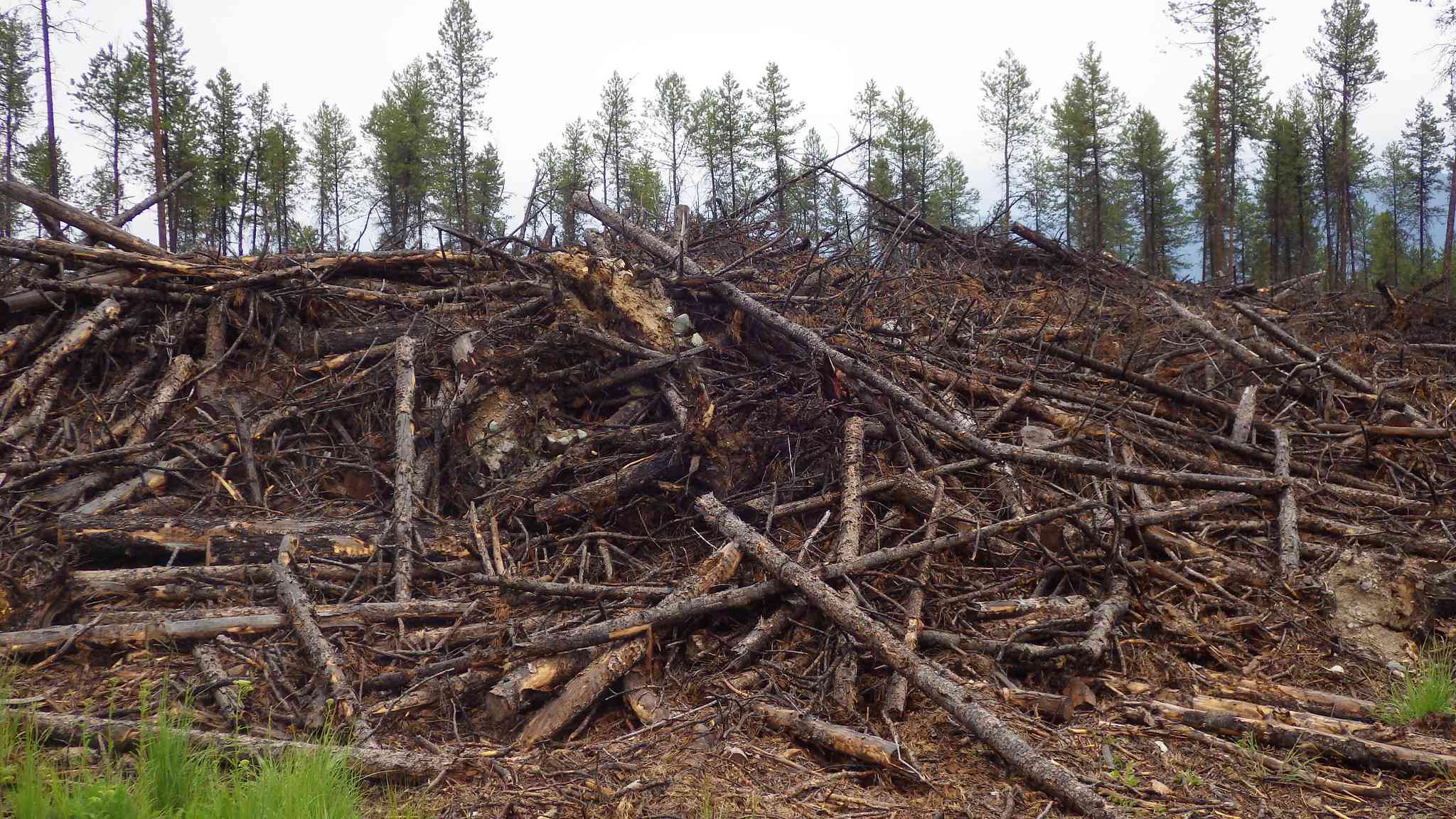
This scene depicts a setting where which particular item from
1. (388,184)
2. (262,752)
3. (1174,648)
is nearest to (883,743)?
(1174,648)

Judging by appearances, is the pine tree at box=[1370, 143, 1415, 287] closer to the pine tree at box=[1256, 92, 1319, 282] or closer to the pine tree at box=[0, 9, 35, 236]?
the pine tree at box=[1256, 92, 1319, 282]

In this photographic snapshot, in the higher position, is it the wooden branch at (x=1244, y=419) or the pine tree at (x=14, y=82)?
the pine tree at (x=14, y=82)

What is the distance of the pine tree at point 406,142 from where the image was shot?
3008cm

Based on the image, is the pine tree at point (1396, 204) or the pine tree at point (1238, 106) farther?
the pine tree at point (1396, 204)

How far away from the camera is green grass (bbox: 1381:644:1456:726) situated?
304 centimetres

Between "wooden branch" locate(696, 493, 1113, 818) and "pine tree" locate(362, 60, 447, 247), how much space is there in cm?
2964

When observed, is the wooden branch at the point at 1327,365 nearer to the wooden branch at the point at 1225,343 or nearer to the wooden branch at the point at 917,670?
the wooden branch at the point at 1225,343

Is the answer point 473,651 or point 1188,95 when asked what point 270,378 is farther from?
point 1188,95

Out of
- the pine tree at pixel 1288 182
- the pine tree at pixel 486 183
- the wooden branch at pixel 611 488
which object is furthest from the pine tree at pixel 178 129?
the pine tree at pixel 1288 182

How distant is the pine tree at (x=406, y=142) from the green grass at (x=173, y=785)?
30079 mm

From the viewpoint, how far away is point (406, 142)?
30.1 m

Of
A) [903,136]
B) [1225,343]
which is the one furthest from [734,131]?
[1225,343]

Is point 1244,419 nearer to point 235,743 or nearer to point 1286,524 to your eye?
point 1286,524

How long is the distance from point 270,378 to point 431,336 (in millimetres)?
1430
